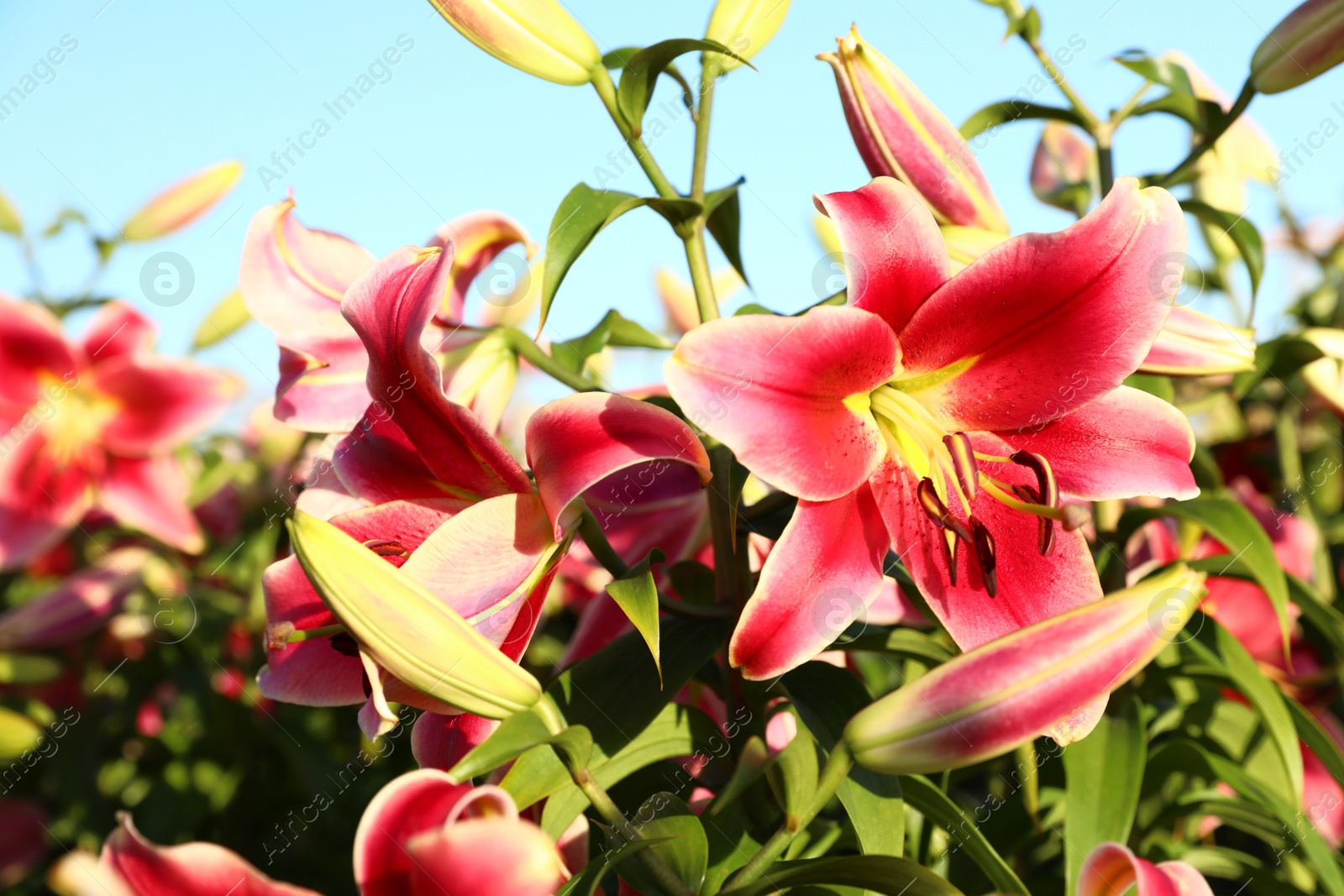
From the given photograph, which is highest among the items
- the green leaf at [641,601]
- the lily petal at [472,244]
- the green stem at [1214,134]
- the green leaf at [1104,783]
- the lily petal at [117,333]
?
the lily petal at [117,333]

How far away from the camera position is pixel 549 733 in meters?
0.50

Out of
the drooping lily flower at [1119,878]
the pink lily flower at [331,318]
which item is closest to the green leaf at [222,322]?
the pink lily flower at [331,318]

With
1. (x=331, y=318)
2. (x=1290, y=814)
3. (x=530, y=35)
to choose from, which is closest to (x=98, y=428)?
(x=331, y=318)

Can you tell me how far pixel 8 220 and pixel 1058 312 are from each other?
5.43ft

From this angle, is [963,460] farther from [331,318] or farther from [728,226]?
[331,318]

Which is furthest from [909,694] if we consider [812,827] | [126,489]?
[126,489]

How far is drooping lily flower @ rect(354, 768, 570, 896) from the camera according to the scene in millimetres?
402

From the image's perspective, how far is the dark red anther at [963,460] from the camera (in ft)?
1.88

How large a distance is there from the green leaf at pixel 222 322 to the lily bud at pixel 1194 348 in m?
1.33

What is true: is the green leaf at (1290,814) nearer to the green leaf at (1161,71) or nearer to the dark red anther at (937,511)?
the dark red anther at (937,511)

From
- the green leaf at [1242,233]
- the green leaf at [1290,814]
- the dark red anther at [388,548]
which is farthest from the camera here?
the green leaf at [1242,233]

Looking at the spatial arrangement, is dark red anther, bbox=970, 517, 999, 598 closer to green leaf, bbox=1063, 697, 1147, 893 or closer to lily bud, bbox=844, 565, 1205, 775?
lily bud, bbox=844, 565, 1205, 775

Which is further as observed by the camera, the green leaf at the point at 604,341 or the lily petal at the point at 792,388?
the green leaf at the point at 604,341

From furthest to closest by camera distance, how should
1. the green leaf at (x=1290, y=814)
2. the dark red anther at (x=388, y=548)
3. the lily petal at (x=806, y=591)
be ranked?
the green leaf at (x=1290, y=814) → the dark red anther at (x=388, y=548) → the lily petal at (x=806, y=591)
